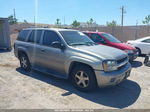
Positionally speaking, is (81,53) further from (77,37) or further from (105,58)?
(77,37)

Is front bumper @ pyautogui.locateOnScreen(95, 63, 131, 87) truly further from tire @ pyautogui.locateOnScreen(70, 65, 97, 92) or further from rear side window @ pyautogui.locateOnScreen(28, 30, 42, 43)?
rear side window @ pyautogui.locateOnScreen(28, 30, 42, 43)

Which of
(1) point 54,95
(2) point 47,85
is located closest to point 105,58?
(1) point 54,95

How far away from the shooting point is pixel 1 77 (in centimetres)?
548

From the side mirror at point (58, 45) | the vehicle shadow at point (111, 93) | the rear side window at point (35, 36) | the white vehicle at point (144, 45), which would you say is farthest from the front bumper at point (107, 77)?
the white vehicle at point (144, 45)

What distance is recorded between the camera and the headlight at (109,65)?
372 cm

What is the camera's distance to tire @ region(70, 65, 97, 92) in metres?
3.90

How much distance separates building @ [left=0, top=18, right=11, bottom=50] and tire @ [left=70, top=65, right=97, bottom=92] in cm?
997

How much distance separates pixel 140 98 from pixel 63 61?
2.40 metres

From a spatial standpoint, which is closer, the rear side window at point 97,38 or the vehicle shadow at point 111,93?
the vehicle shadow at point 111,93

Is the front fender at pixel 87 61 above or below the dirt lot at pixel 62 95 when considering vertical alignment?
above

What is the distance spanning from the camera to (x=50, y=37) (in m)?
4.99

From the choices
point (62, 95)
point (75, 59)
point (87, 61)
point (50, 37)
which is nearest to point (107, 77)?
point (87, 61)

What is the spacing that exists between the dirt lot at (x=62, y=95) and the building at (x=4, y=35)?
796 centimetres

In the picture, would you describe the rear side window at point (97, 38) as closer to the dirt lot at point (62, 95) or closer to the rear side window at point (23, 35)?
the dirt lot at point (62, 95)
